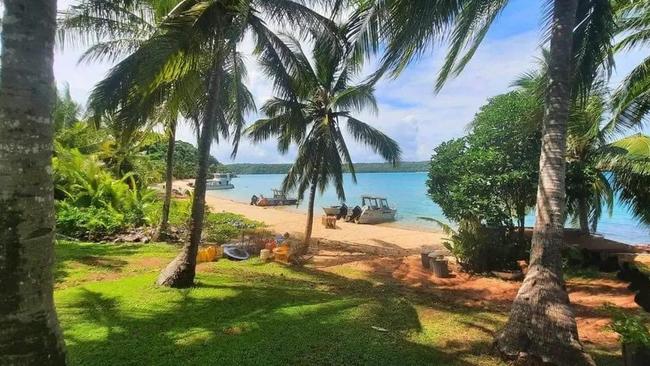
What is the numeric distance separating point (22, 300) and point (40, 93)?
4.71 feet

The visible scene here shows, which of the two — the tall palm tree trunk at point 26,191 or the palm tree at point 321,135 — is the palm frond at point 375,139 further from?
the tall palm tree trunk at point 26,191

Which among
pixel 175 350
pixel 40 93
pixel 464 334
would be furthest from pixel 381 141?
pixel 40 93

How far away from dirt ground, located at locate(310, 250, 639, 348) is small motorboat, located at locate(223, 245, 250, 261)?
197cm

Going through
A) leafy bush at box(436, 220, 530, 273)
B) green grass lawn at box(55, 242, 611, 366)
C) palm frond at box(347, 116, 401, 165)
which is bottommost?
green grass lawn at box(55, 242, 611, 366)

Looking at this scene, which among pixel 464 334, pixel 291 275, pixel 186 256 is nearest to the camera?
pixel 464 334

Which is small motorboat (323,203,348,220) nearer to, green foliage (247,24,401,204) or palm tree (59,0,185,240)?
green foliage (247,24,401,204)

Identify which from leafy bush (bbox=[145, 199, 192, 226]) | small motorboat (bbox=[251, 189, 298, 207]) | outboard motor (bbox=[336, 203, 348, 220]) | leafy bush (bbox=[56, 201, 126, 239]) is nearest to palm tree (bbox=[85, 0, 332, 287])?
leafy bush (bbox=[56, 201, 126, 239])

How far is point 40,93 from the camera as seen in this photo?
279 centimetres

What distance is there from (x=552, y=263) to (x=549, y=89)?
228 cm

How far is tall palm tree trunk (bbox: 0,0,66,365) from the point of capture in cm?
263

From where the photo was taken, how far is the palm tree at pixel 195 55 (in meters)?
6.19

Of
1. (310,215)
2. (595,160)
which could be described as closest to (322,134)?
(310,215)

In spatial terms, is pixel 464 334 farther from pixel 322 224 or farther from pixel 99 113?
pixel 322 224

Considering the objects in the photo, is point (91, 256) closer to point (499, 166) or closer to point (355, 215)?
point (499, 166)
